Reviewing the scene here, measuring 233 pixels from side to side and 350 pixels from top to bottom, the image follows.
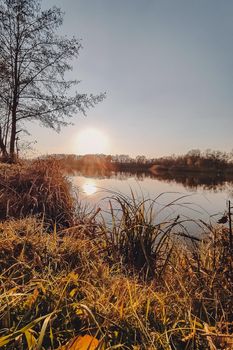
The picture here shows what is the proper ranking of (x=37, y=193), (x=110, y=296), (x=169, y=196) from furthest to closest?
(x=169, y=196) → (x=37, y=193) → (x=110, y=296)

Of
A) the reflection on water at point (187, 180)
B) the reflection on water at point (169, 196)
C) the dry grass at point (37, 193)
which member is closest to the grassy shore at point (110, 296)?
the reflection on water at point (169, 196)

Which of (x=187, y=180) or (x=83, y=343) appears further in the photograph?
(x=187, y=180)

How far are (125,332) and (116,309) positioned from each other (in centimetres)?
12

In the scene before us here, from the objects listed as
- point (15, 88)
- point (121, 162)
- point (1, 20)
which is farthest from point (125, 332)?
point (121, 162)

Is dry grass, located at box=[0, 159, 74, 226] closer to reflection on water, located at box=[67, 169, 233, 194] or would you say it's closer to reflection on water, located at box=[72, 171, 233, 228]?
reflection on water, located at box=[72, 171, 233, 228]

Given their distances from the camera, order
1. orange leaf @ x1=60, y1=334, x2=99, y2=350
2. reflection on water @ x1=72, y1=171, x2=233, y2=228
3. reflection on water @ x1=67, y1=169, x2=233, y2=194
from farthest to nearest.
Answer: reflection on water @ x1=67, y1=169, x2=233, y2=194
reflection on water @ x1=72, y1=171, x2=233, y2=228
orange leaf @ x1=60, y1=334, x2=99, y2=350

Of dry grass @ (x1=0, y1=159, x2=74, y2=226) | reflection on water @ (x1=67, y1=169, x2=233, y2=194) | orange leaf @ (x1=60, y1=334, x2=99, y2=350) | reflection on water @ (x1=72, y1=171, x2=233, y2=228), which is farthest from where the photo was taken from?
reflection on water @ (x1=67, y1=169, x2=233, y2=194)

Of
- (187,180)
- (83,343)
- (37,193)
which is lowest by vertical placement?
(187,180)

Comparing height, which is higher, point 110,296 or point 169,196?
point 110,296

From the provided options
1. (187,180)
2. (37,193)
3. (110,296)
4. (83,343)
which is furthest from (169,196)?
(187,180)

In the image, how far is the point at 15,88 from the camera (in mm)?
10930

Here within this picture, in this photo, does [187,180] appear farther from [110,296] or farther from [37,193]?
[110,296]

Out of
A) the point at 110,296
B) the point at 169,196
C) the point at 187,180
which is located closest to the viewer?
the point at 110,296

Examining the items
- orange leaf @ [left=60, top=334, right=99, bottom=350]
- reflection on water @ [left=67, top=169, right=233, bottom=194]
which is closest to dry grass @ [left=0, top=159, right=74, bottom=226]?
orange leaf @ [left=60, top=334, right=99, bottom=350]
